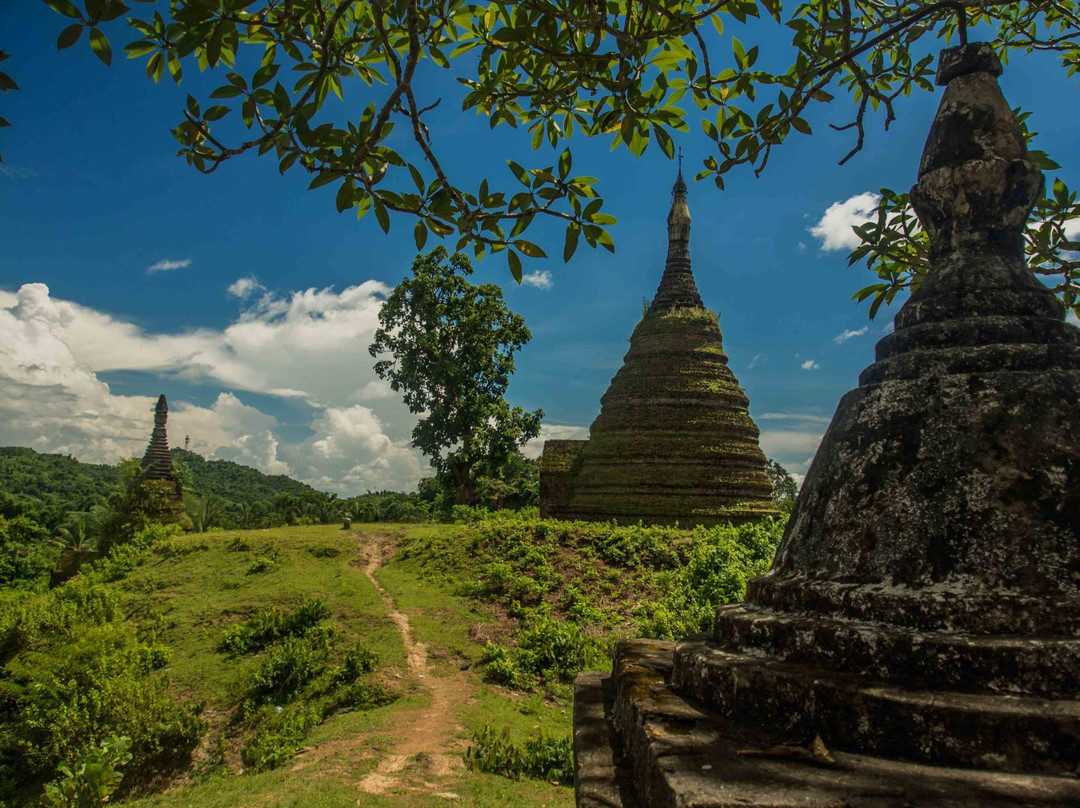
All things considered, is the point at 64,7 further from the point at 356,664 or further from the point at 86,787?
the point at 356,664

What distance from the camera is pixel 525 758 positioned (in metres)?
6.52

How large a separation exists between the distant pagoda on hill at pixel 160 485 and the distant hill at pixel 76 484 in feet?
26.8

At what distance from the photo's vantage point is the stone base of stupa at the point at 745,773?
3.90ft

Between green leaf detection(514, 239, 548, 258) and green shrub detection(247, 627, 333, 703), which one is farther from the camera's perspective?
green shrub detection(247, 627, 333, 703)

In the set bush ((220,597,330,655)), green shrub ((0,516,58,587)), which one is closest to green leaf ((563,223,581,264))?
bush ((220,597,330,655))

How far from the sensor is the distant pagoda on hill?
23422mm

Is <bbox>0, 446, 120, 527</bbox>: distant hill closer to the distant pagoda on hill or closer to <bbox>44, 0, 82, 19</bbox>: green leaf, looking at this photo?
the distant pagoda on hill

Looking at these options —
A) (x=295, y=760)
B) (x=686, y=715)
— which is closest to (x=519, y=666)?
(x=295, y=760)

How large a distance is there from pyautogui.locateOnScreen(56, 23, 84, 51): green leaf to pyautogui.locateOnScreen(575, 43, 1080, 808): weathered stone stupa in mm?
2461

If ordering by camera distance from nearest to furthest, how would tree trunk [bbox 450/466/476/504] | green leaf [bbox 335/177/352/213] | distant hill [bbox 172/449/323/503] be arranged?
green leaf [bbox 335/177/352/213]
tree trunk [bbox 450/466/476/504]
distant hill [bbox 172/449/323/503]

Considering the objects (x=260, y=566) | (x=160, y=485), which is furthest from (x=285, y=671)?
(x=160, y=485)

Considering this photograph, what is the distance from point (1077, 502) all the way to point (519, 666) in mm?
8931

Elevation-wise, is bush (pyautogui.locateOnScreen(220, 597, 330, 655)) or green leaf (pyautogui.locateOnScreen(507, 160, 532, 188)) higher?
green leaf (pyautogui.locateOnScreen(507, 160, 532, 188))

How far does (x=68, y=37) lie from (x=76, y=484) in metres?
67.0
